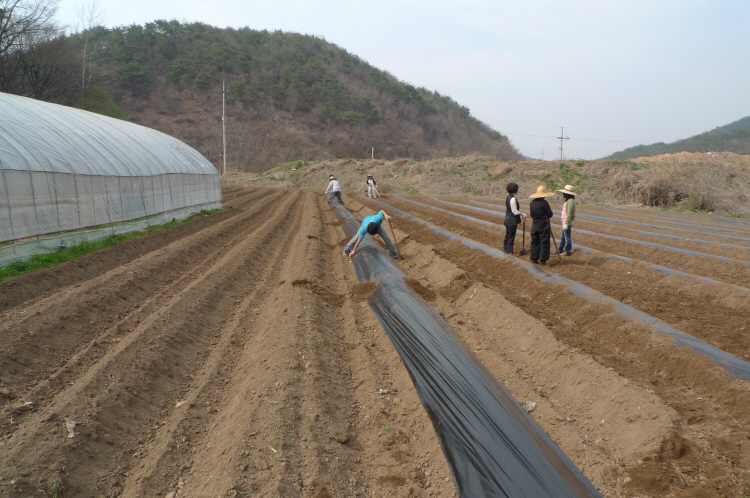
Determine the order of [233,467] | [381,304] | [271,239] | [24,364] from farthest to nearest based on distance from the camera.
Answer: [271,239], [381,304], [24,364], [233,467]

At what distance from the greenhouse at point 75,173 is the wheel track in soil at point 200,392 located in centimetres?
226

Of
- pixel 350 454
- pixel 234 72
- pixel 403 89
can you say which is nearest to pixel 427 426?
pixel 350 454

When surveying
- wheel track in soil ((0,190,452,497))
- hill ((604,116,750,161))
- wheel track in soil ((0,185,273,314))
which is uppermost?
hill ((604,116,750,161))

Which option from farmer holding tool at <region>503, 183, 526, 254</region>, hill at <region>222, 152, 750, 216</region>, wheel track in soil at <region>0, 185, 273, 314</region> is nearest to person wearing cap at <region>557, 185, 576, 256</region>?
farmer holding tool at <region>503, 183, 526, 254</region>

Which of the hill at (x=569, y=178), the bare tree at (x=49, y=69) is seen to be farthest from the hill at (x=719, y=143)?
the bare tree at (x=49, y=69)

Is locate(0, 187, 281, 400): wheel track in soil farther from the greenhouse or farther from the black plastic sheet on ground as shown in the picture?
the black plastic sheet on ground

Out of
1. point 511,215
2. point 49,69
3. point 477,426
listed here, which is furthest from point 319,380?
point 49,69

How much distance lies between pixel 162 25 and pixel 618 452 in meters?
84.4

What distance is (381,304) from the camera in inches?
256

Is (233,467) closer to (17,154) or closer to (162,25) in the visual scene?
(17,154)

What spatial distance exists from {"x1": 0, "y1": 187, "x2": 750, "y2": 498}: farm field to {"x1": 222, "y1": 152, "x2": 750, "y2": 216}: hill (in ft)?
52.7

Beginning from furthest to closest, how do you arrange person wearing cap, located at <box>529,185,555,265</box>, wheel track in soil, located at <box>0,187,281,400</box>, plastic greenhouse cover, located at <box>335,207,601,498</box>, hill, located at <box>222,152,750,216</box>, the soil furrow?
hill, located at <box>222,152,750,216</box>, person wearing cap, located at <box>529,185,555,265</box>, the soil furrow, wheel track in soil, located at <box>0,187,281,400</box>, plastic greenhouse cover, located at <box>335,207,601,498</box>

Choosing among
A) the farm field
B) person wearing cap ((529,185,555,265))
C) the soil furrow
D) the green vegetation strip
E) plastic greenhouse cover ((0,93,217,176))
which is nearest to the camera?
the farm field

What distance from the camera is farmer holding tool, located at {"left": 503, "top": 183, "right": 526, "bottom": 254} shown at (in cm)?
905
